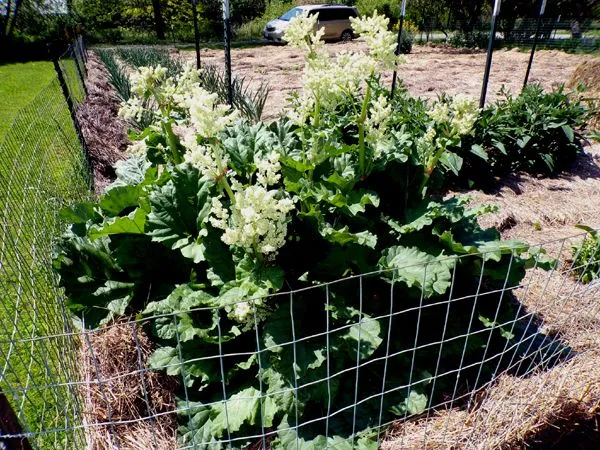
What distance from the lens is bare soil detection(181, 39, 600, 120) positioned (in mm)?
9117

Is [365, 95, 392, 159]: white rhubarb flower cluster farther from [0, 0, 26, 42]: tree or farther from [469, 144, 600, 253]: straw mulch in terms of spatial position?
[0, 0, 26, 42]: tree

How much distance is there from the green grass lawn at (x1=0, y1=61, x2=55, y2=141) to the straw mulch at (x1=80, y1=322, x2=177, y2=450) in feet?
Result: 17.5

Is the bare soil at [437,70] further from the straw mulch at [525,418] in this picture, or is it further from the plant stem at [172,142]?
the straw mulch at [525,418]

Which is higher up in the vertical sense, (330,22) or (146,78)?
(330,22)

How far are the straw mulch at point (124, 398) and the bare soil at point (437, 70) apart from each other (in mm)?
A: 4561

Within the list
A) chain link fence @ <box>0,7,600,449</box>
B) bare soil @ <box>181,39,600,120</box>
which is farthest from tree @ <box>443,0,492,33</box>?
chain link fence @ <box>0,7,600,449</box>

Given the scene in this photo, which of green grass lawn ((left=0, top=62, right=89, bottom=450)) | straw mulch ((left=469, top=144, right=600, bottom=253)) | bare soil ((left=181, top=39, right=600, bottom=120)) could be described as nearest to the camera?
green grass lawn ((left=0, top=62, right=89, bottom=450))

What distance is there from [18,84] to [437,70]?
10.1 meters

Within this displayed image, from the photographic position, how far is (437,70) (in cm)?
1209

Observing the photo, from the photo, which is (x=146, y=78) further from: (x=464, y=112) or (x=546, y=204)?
(x=546, y=204)

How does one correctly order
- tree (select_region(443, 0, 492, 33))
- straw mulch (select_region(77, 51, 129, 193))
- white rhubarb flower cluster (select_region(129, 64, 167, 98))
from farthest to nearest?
tree (select_region(443, 0, 492, 33)), straw mulch (select_region(77, 51, 129, 193)), white rhubarb flower cluster (select_region(129, 64, 167, 98))

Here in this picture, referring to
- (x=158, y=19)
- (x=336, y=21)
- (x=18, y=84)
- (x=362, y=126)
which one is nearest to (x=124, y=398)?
(x=362, y=126)

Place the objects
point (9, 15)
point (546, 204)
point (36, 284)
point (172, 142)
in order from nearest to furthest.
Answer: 1. point (172, 142)
2. point (36, 284)
3. point (546, 204)
4. point (9, 15)

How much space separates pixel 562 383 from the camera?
2.23m
